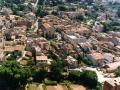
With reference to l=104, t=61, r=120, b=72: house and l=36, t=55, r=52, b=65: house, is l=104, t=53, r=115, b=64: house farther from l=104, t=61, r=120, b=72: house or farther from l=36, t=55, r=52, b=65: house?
l=36, t=55, r=52, b=65: house

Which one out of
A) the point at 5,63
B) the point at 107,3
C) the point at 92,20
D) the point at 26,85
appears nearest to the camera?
the point at 26,85

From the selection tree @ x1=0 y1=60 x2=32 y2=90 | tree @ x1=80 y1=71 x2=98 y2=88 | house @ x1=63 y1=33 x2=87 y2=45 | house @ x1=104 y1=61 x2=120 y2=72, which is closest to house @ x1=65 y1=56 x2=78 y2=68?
tree @ x1=80 y1=71 x2=98 y2=88

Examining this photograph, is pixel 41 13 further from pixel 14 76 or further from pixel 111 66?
pixel 14 76

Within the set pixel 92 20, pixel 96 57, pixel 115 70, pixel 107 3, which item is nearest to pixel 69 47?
pixel 96 57

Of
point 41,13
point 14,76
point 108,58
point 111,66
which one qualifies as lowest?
point 111,66

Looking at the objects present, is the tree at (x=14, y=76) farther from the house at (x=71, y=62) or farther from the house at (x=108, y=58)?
the house at (x=108, y=58)

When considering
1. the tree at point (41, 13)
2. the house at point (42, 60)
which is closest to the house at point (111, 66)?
the house at point (42, 60)

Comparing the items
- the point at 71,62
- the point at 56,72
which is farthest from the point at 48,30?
the point at 56,72

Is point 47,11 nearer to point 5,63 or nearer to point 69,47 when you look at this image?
point 69,47
